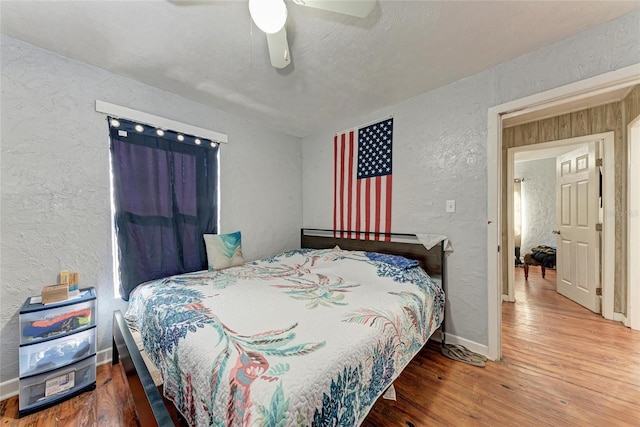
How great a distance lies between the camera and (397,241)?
8.41 ft

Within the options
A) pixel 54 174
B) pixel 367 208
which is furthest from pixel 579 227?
pixel 54 174

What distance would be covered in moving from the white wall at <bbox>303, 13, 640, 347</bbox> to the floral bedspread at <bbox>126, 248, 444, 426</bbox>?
36cm

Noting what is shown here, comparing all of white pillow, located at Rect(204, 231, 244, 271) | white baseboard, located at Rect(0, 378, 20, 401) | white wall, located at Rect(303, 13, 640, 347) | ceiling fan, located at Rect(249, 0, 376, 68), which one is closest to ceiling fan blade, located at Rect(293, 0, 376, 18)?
ceiling fan, located at Rect(249, 0, 376, 68)

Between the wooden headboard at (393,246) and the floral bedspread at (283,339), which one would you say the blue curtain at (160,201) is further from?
the wooden headboard at (393,246)

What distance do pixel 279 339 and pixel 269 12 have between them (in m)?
1.47

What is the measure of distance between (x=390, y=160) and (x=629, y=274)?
272cm

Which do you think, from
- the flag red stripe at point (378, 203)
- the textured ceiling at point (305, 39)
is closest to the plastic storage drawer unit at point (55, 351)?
the textured ceiling at point (305, 39)

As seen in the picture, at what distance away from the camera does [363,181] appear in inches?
113

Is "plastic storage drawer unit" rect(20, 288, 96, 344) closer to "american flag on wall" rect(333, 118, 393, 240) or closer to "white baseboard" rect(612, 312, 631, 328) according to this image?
"american flag on wall" rect(333, 118, 393, 240)

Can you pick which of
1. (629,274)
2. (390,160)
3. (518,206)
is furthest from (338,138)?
(518,206)

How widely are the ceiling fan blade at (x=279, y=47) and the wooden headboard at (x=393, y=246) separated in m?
1.91

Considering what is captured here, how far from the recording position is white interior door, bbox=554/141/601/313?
9.40 feet

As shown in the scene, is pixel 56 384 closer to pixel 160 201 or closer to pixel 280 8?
pixel 160 201

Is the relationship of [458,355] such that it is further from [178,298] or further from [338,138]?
[338,138]
